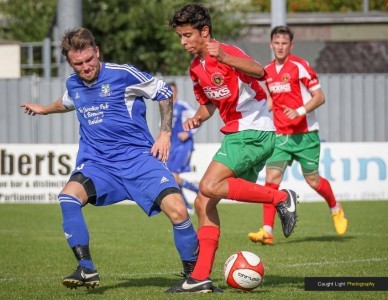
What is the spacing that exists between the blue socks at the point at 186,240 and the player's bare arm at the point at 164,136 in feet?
1.84

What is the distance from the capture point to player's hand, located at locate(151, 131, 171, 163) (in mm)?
8547

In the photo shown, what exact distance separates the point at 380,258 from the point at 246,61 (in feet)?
10.5

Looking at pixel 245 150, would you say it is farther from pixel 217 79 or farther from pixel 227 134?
pixel 217 79

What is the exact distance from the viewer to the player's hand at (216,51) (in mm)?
8195

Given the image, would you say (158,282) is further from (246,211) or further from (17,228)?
(246,211)

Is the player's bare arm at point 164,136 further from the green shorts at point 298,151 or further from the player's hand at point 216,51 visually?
the green shorts at point 298,151

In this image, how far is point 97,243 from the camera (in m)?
12.9

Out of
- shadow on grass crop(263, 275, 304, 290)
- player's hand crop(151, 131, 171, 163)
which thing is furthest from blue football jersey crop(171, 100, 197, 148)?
player's hand crop(151, 131, 171, 163)

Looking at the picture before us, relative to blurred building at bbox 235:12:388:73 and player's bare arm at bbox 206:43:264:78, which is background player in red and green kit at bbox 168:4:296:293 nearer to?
player's bare arm at bbox 206:43:264:78

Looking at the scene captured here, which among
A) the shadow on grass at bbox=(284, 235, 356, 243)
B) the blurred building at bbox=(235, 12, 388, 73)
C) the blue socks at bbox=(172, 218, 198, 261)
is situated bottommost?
the shadow on grass at bbox=(284, 235, 356, 243)

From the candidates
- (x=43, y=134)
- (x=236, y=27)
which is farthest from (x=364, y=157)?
(x=236, y=27)

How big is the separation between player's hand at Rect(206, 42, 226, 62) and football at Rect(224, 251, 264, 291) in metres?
1.54

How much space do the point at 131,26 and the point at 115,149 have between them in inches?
1062

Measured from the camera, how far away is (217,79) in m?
8.80
